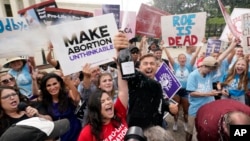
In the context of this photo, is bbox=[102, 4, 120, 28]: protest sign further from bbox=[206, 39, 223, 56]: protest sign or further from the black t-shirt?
bbox=[206, 39, 223, 56]: protest sign

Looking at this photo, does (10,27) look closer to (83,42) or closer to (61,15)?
(61,15)

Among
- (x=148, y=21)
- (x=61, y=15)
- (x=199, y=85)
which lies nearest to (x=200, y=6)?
(x=148, y=21)

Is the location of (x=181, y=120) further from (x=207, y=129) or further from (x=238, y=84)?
(x=207, y=129)

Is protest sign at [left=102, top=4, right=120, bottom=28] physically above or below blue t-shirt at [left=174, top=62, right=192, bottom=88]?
above

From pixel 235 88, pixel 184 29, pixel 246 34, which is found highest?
pixel 184 29

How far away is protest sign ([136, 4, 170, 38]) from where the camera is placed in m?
4.88

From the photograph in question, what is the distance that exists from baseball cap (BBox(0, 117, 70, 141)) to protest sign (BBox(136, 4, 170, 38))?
142 inches

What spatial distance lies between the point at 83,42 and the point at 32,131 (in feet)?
5.35

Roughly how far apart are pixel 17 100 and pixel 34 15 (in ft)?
5.57

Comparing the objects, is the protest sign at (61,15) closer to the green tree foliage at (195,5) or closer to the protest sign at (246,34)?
the protest sign at (246,34)

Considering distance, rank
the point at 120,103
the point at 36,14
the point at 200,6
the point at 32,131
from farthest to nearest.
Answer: the point at 200,6 < the point at 36,14 < the point at 120,103 < the point at 32,131

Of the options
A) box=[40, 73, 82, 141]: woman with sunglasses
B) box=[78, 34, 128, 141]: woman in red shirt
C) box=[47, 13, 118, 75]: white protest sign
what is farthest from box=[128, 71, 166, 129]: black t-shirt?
box=[40, 73, 82, 141]: woman with sunglasses

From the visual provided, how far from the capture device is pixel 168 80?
349cm

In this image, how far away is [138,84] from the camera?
8.43 feet
